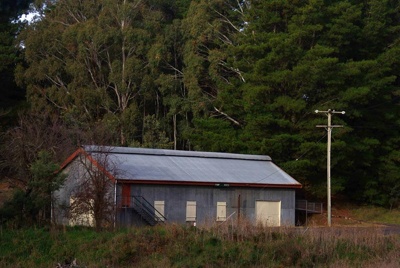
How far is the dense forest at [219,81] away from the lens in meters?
53.8

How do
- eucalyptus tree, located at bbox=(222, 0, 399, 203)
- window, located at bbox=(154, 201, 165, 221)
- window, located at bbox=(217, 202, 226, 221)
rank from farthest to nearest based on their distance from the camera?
eucalyptus tree, located at bbox=(222, 0, 399, 203) → window, located at bbox=(217, 202, 226, 221) → window, located at bbox=(154, 201, 165, 221)

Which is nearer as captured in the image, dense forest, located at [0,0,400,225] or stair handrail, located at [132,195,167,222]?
stair handrail, located at [132,195,167,222]

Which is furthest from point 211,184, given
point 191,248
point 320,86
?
point 191,248

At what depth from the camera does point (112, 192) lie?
3931 cm

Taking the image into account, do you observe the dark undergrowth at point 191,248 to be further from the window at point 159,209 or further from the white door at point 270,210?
the white door at point 270,210

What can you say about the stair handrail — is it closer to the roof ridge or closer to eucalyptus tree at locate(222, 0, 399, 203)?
the roof ridge

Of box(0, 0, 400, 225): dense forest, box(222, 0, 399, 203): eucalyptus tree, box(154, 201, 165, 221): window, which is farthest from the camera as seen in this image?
box(0, 0, 400, 225): dense forest

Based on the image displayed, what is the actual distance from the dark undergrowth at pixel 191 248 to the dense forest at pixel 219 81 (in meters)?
17.5

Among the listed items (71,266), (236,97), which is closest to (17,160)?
(71,266)

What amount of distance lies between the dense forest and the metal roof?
2315mm

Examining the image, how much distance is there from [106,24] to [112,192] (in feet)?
97.1

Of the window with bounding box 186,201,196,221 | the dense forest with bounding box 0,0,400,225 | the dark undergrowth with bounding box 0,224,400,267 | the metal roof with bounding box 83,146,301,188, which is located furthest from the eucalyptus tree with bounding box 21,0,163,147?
the dark undergrowth with bounding box 0,224,400,267

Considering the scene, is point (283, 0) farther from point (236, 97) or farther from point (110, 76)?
point (110, 76)

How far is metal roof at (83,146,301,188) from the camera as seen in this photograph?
138 ft
